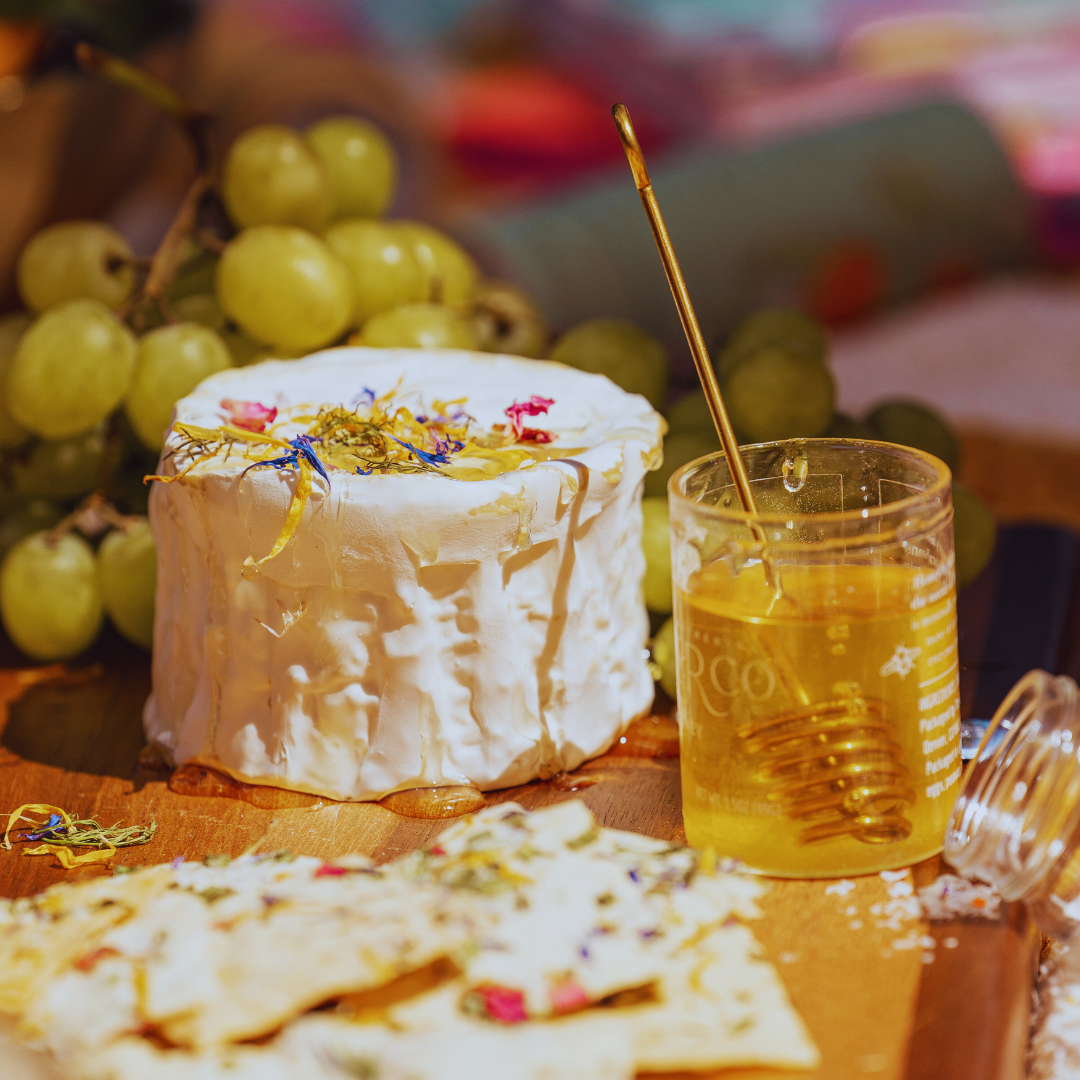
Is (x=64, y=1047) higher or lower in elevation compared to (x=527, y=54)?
lower

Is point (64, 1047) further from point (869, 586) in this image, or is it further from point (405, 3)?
point (405, 3)

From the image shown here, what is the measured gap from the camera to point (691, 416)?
1054 millimetres

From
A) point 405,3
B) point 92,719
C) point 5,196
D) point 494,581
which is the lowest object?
point 92,719

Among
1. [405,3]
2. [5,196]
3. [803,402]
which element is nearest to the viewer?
[803,402]

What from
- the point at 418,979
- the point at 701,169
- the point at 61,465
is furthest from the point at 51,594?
the point at 701,169

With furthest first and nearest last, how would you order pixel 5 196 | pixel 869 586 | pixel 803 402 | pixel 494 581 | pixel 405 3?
1. pixel 405 3
2. pixel 5 196
3. pixel 803 402
4. pixel 494 581
5. pixel 869 586

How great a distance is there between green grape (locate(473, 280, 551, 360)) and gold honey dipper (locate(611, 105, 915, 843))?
43cm

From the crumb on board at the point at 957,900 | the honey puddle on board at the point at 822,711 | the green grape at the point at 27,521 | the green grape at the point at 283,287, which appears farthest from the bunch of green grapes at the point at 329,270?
the crumb on board at the point at 957,900

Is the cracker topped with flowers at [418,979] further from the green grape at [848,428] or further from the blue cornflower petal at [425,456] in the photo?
the green grape at [848,428]

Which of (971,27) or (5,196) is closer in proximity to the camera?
(5,196)

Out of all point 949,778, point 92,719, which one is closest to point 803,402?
point 949,778

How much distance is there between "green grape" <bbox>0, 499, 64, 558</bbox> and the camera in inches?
44.9

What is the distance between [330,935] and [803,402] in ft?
1.84

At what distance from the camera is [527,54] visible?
10.8 feet
